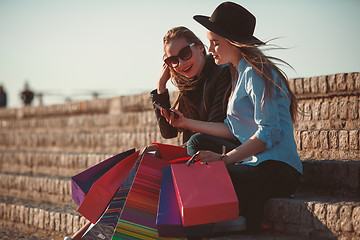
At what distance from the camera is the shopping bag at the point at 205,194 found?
2.10 m

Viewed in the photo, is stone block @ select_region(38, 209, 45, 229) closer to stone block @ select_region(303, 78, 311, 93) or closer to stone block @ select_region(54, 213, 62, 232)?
stone block @ select_region(54, 213, 62, 232)

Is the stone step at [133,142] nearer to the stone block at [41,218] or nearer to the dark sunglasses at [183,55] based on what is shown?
the dark sunglasses at [183,55]

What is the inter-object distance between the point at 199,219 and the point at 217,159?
1.19 ft

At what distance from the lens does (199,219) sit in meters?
2.11

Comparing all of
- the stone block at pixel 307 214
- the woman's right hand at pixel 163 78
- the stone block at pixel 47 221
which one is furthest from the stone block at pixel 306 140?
the stone block at pixel 47 221

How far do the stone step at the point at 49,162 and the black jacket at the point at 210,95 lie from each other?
47.5 inches

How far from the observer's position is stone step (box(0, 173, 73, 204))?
435 centimetres

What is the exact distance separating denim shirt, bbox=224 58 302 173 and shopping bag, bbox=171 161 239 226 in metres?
0.28

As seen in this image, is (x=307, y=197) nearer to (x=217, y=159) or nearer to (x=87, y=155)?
(x=217, y=159)

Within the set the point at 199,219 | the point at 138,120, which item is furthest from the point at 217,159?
the point at 138,120

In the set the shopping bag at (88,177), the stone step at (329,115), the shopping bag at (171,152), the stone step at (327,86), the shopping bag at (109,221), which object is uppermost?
the stone step at (327,86)

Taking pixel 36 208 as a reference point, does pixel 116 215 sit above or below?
above

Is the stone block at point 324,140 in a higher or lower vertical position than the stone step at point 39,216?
higher

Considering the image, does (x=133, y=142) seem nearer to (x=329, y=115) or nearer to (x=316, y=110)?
(x=316, y=110)
